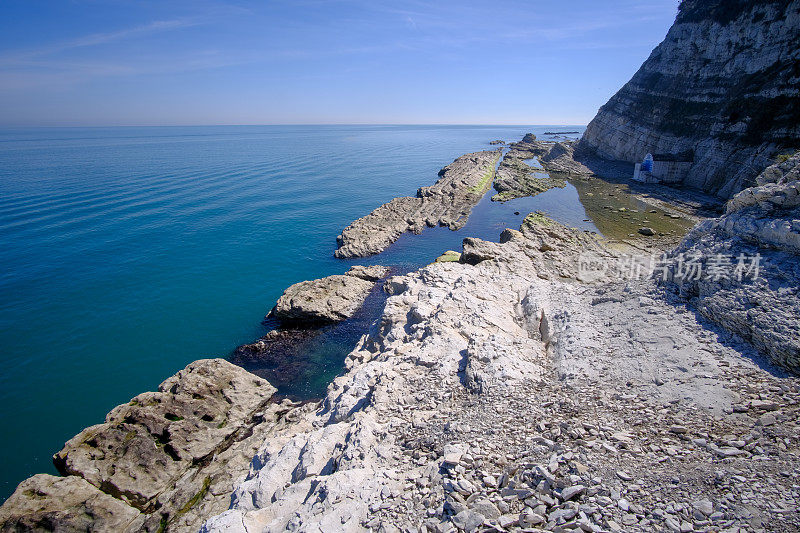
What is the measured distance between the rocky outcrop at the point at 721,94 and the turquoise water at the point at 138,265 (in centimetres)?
1847

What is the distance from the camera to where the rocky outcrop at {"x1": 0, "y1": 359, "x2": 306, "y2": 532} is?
12234mm

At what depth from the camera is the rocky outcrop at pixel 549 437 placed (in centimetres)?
750

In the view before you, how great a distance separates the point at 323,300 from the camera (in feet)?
86.1

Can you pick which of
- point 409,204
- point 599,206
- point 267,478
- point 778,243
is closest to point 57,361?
point 267,478

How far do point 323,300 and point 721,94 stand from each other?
64.5m

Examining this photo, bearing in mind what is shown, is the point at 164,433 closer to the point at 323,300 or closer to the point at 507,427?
the point at 323,300

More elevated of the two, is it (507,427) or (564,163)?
(564,163)

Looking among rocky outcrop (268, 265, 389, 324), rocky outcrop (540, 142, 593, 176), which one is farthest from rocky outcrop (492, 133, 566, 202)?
rocky outcrop (268, 265, 389, 324)

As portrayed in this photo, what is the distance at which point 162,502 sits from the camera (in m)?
13.1

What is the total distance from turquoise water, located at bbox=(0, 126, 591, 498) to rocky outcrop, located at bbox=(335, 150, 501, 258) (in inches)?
73.9

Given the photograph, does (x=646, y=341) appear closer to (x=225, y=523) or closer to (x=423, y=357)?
(x=423, y=357)

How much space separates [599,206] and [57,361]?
5799 cm

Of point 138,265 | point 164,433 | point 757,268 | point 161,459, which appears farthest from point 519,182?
point 161,459

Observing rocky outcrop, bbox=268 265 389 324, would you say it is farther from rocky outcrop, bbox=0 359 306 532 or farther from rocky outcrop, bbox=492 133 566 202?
rocky outcrop, bbox=492 133 566 202
